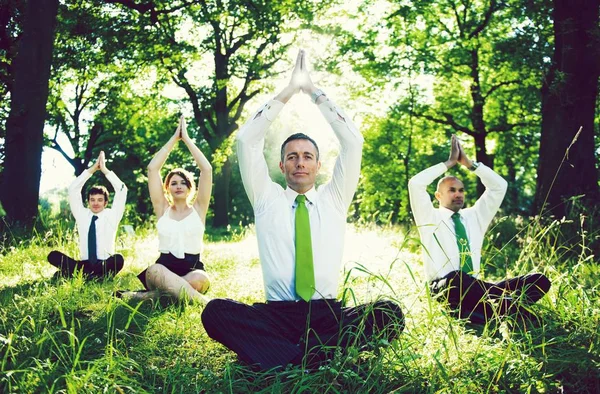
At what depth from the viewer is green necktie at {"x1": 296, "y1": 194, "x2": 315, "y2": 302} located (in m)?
3.56

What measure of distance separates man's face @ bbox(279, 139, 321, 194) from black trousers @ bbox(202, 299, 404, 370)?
0.83 meters

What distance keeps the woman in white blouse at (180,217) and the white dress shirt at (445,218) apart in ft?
6.96

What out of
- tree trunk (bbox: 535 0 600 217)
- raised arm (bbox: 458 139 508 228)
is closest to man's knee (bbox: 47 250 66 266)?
raised arm (bbox: 458 139 508 228)

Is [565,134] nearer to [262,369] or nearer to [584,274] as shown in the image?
[584,274]

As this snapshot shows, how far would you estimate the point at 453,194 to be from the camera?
5.16 m

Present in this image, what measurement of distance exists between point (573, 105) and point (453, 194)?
5446 mm

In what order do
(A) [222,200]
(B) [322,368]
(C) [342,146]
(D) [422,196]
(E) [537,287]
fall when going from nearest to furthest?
(B) [322,368]
(C) [342,146]
(E) [537,287]
(D) [422,196]
(A) [222,200]

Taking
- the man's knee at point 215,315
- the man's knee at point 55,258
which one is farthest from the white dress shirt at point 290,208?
the man's knee at point 55,258

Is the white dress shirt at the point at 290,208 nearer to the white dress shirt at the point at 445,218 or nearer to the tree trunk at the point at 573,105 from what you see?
the white dress shirt at the point at 445,218

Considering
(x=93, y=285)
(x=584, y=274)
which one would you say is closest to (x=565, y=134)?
(x=584, y=274)

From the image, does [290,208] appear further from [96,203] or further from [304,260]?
[96,203]

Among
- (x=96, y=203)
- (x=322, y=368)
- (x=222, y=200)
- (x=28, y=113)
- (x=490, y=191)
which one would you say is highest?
(x=28, y=113)

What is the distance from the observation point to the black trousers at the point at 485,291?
13.0 ft

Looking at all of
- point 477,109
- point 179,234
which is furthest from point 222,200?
point 179,234
